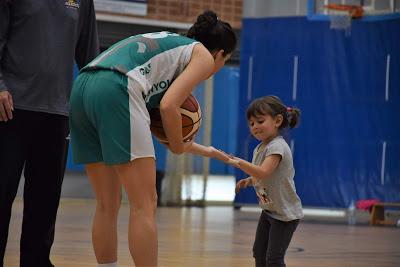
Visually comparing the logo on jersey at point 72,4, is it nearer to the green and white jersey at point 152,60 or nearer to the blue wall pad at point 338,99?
the green and white jersey at point 152,60

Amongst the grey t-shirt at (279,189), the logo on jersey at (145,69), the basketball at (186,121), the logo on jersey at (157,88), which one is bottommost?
the grey t-shirt at (279,189)

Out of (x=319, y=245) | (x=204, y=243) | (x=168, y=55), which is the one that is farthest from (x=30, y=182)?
(x=319, y=245)

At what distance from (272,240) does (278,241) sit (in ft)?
0.11

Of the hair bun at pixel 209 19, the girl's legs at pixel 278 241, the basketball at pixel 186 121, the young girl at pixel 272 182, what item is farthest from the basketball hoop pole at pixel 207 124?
the hair bun at pixel 209 19

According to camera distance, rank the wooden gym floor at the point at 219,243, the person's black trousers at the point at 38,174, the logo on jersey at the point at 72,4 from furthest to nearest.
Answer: the wooden gym floor at the point at 219,243, the logo on jersey at the point at 72,4, the person's black trousers at the point at 38,174

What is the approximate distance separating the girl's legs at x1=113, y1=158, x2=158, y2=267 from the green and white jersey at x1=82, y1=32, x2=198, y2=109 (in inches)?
12.7

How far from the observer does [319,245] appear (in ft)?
27.3

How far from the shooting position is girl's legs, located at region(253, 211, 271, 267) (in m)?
4.93

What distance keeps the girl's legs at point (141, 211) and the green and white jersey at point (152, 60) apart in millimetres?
321

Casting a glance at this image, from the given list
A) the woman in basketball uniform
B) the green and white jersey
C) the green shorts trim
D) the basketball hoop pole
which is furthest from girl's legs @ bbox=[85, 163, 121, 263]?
the basketball hoop pole

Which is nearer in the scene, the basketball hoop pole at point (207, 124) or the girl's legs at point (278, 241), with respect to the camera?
the girl's legs at point (278, 241)

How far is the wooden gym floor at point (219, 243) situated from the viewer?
6.36 meters

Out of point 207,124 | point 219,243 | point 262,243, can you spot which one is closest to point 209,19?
point 262,243

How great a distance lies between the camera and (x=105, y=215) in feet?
13.8
